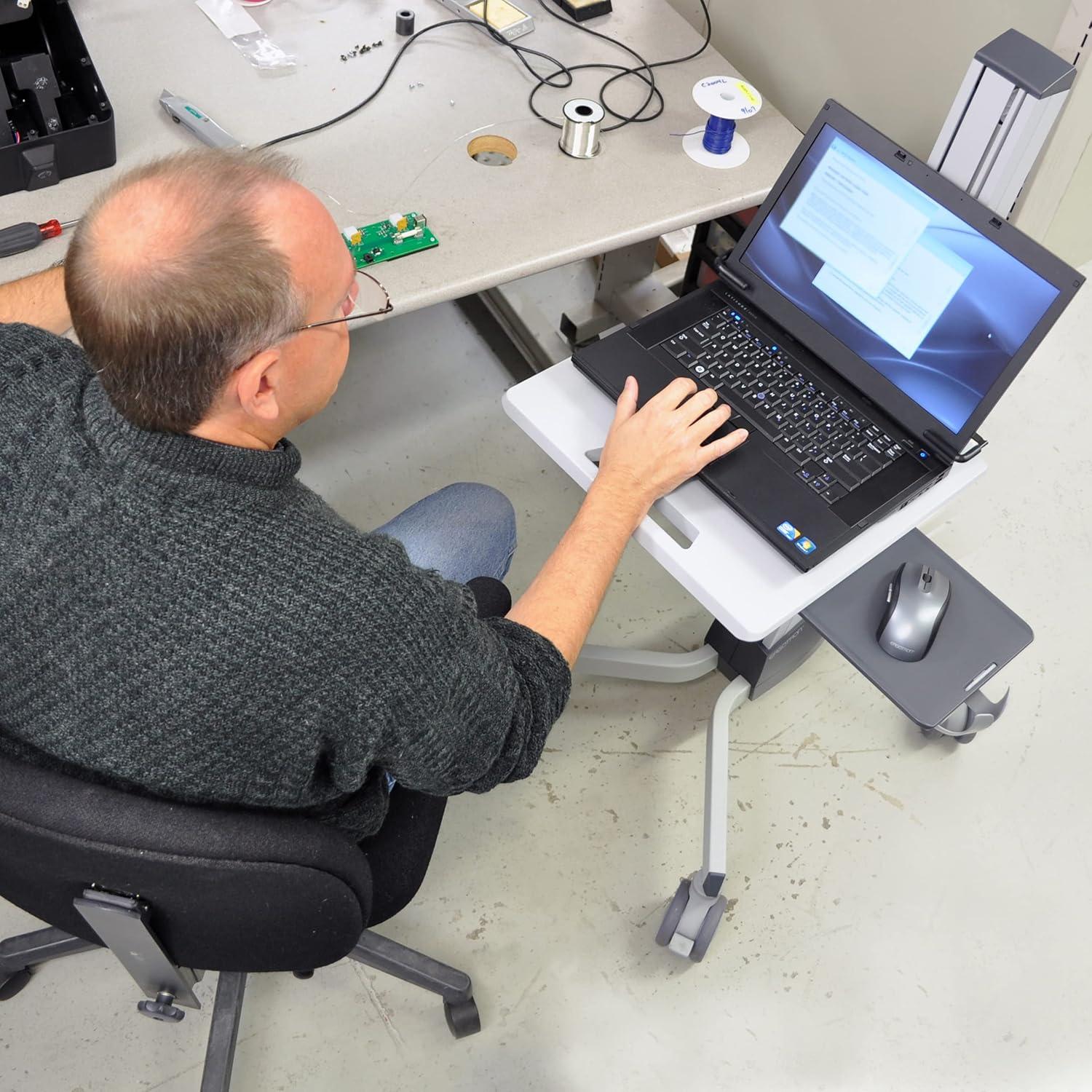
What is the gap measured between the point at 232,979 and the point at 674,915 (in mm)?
632

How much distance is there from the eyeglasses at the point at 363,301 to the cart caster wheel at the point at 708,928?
0.98 metres

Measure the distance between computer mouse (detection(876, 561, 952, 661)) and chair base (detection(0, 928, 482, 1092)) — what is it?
0.76 meters

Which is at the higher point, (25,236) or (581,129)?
(581,129)

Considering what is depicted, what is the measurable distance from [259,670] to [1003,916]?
1367mm

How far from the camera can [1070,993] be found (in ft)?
5.33

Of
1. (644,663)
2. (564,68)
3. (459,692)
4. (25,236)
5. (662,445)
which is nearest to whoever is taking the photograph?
(459,692)

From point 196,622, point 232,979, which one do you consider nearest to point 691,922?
point 232,979

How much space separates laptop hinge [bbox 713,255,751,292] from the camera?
4.38 ft

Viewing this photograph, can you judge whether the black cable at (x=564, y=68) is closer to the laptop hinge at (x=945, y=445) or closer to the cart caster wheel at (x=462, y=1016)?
the laptop hinge at (x=945, y=445)

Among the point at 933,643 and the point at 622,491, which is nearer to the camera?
the point at 622,491

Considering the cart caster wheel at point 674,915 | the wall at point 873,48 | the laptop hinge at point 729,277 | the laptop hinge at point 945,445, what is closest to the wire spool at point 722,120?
the wall at point 873,48

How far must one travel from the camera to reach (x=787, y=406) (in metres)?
1.25

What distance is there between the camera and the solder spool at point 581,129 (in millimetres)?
1471

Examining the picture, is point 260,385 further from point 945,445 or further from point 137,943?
point 945,445
